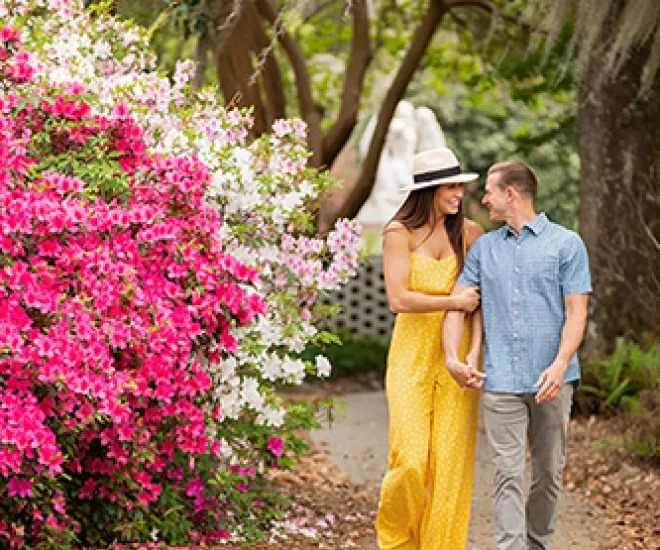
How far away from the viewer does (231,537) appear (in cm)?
514

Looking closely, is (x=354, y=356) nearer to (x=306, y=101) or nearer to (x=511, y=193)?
(x=306, y=101)

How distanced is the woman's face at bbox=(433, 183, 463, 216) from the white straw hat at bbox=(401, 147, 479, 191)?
48 millimetres

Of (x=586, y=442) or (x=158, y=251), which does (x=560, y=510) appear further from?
(x=158, y=251)

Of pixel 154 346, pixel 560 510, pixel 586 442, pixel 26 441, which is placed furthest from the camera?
pixel 586 442

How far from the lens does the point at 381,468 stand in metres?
7.58

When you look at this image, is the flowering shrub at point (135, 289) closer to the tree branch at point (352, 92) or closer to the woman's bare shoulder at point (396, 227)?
the woman's bare shoulder at point (396, 227)

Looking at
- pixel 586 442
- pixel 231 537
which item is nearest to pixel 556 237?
pixel 231 537

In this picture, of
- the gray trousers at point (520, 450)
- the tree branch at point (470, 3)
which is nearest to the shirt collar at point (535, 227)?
the gray trousers at point (520, 450)

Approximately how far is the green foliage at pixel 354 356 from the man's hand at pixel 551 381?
6977 mm

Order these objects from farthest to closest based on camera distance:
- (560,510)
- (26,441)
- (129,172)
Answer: (560,510)
(129,172)
(26,441)

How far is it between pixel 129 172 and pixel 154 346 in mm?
778

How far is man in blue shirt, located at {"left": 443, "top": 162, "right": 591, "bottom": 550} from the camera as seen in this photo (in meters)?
4.35

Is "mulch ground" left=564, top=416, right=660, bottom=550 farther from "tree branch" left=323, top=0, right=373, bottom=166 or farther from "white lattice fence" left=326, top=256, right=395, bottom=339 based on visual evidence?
"white lattice fence" left=326, top=256, right=395, bottom=339

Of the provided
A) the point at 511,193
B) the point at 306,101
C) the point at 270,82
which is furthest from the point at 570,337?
the point at 270,82
